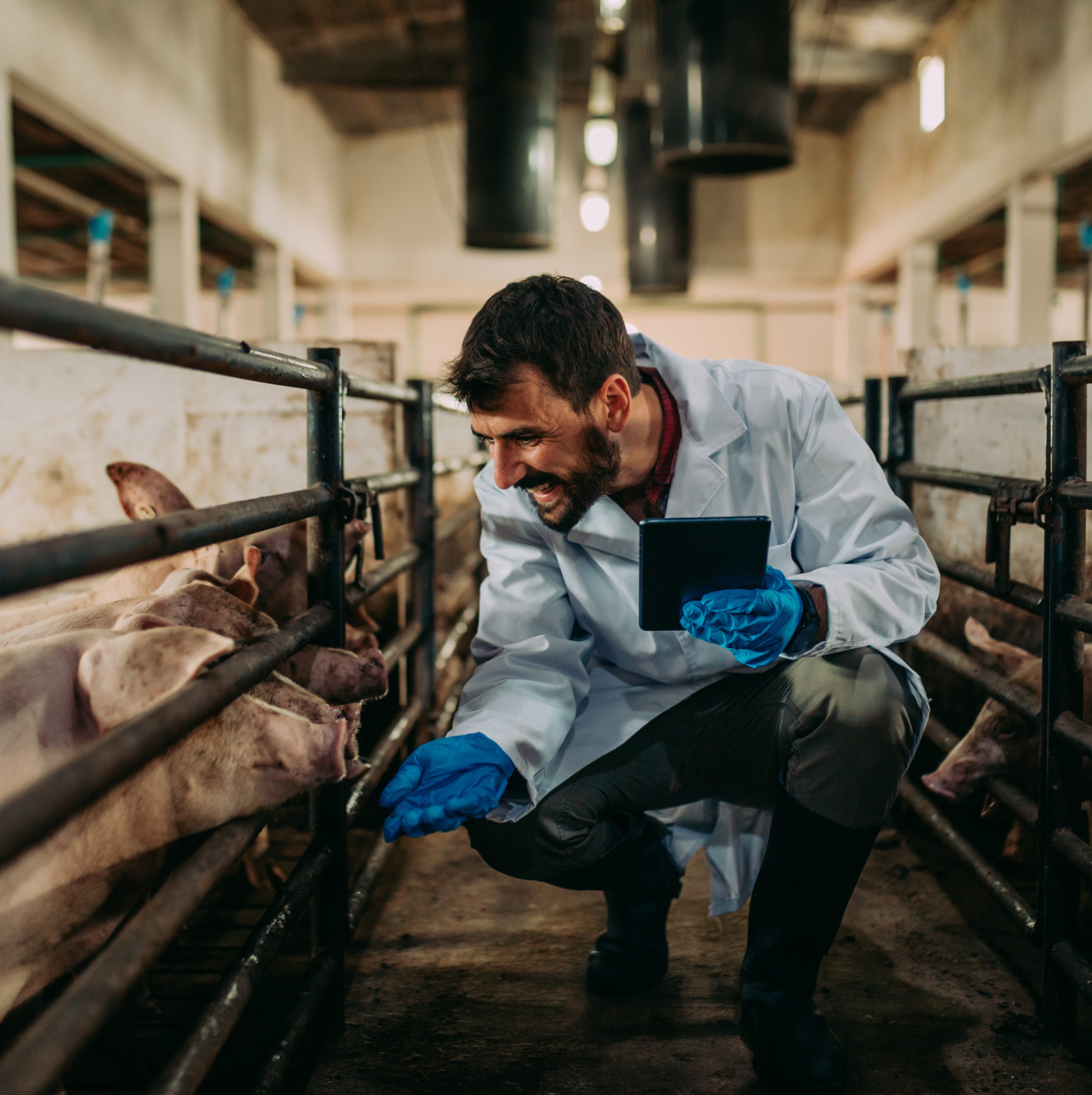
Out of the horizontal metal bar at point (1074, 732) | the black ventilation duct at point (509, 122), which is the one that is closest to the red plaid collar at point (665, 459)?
the horizontal metal bar at point (1074, 732)

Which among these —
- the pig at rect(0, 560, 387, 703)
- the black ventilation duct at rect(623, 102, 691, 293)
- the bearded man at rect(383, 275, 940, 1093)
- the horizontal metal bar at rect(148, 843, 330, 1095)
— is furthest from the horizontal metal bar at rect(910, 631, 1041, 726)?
the black ventilation duct at rect(623, 102, 691, 293)

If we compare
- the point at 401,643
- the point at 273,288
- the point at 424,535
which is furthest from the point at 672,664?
the point at 273,288

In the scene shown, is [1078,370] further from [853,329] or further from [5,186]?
[853,329]

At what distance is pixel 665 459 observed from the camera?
1.89 m

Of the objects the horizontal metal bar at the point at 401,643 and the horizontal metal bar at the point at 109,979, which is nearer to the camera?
the horizontal metal bar at the point at 109,979

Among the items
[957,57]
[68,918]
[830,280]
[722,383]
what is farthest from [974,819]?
[830,280]

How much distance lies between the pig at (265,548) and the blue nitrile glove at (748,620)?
34.2 inches

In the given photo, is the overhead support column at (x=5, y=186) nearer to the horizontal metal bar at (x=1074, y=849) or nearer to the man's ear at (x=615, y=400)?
the man's ear at (x=615, y=400)

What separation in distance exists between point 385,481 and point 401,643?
39 cm

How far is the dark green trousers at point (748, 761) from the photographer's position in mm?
1552

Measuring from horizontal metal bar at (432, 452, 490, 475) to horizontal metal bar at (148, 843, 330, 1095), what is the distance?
3.80ft

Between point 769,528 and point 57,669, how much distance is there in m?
0.99

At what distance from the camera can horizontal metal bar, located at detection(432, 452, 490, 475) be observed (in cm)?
310

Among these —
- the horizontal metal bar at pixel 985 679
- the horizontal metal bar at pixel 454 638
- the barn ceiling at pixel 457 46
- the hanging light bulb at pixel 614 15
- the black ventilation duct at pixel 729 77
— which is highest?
the barn ceiling at pixel 457 46
